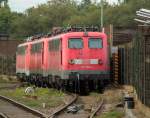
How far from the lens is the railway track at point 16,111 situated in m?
21.7

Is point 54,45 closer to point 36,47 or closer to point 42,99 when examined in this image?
point 42,99

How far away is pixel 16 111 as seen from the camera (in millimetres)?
24016

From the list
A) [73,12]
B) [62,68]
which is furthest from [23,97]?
[73,12]

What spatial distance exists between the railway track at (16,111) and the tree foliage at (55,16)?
6834 cm

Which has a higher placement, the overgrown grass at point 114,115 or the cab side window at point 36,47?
the cab side window at point 36,47

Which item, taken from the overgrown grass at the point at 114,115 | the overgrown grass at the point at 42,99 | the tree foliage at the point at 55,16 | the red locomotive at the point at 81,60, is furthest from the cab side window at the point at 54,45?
the tree foliage at the point at 55,16

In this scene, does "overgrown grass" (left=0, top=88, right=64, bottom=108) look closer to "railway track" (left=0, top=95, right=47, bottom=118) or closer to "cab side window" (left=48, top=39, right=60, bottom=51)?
Result: "railway track" (left=0, top=95, right=47, bottom=118)

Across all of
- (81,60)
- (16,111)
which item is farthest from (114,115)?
(81,60)

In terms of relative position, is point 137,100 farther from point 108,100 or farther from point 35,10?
point 35,10

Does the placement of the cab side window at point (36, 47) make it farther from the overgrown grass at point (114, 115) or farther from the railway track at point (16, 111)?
the overgrown grass at point (114, 115)

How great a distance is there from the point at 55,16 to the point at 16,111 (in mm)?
99515

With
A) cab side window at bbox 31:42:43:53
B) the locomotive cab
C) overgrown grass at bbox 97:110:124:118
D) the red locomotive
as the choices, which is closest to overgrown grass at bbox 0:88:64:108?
the red locomotive

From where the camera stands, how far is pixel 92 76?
32.8m

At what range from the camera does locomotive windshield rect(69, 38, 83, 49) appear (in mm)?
33156
